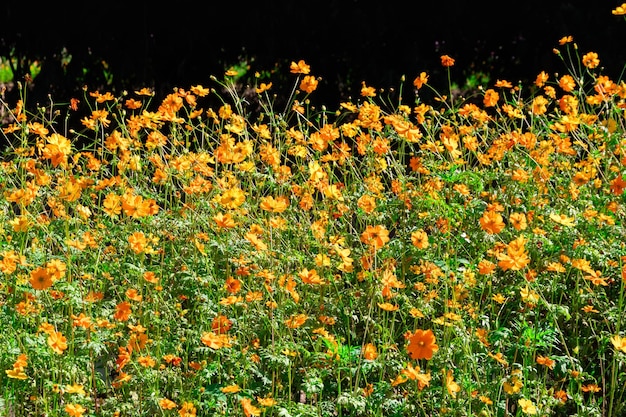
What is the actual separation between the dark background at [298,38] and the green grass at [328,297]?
3.02 m

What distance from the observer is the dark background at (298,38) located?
6418 millimetres

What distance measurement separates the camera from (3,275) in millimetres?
3033

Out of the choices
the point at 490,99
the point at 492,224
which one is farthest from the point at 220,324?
the point at 490,99

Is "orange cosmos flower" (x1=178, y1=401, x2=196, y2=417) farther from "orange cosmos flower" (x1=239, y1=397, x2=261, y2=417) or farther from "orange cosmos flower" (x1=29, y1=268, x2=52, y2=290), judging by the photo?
"orange cosmos flower" (x1=29, y1=268, x2=52, y2=290)

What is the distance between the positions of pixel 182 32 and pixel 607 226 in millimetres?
4082

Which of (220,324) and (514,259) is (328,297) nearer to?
(220,324)

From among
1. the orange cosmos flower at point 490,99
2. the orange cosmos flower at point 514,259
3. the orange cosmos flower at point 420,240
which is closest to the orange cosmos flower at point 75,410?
the orange cosmos flower at point 420,240

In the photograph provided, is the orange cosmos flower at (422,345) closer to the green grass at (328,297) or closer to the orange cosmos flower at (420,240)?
the green grass at (328,297)

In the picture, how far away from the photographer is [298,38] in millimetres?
6492

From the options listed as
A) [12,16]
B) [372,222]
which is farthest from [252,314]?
[12,16]

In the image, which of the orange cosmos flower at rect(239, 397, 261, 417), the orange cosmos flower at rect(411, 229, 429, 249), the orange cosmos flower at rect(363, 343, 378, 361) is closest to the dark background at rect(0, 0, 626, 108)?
the orange cosmos flower at rect(411, 229, 429, 249)

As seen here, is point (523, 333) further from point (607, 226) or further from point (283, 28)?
point (283, 28)

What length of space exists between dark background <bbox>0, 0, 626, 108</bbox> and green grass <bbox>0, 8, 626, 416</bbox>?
9.89ft

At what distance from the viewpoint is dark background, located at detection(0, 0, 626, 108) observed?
6418 millimetres
